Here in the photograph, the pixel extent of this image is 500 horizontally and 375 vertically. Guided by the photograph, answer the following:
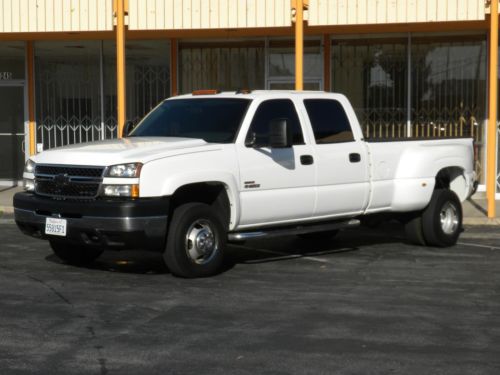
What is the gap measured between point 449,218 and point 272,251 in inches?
89.0

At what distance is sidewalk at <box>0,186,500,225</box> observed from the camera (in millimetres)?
13430

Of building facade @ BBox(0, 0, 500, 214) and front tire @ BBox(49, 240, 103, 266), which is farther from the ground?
building facade @ BBox(0, 0, 500, 214)

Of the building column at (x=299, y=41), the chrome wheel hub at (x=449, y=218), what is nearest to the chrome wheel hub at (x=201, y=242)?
the chrome wheel hub at (x=449, y=218)

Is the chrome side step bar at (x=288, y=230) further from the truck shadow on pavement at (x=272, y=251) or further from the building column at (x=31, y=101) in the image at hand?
the building column at (x=31, y=101)

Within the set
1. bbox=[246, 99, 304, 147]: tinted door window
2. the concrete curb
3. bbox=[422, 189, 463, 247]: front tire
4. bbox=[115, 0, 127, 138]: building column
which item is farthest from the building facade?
Answer: bbox=[246, 99, 304, 147]: tinted door window

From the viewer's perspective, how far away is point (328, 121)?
399 inches

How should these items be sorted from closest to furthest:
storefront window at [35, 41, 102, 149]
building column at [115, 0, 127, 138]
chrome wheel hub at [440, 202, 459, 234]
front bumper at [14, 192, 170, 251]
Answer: front bumper at [14, 192, 170, 251], chrome wheel hub at [440, 202, 459, 234], building column at [115, 0, 127, 138], storefront window at [35, 41, 102, 149]

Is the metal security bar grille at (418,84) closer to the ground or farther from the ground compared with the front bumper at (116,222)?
farther from the ground

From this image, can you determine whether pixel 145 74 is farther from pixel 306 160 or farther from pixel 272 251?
pixel 306 160

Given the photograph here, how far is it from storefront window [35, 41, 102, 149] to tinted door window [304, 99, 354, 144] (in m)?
8.93

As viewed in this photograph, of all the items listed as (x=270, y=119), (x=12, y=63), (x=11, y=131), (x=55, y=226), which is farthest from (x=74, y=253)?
(x=12, y=63)

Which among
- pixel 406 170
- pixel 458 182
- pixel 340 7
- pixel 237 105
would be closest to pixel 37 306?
pixel 237 105

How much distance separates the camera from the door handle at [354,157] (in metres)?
10.0

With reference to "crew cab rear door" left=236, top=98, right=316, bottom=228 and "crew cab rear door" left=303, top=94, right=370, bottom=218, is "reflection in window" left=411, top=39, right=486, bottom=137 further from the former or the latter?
"crew cab rear door" left=236, top=98, right=316, bottom=228
